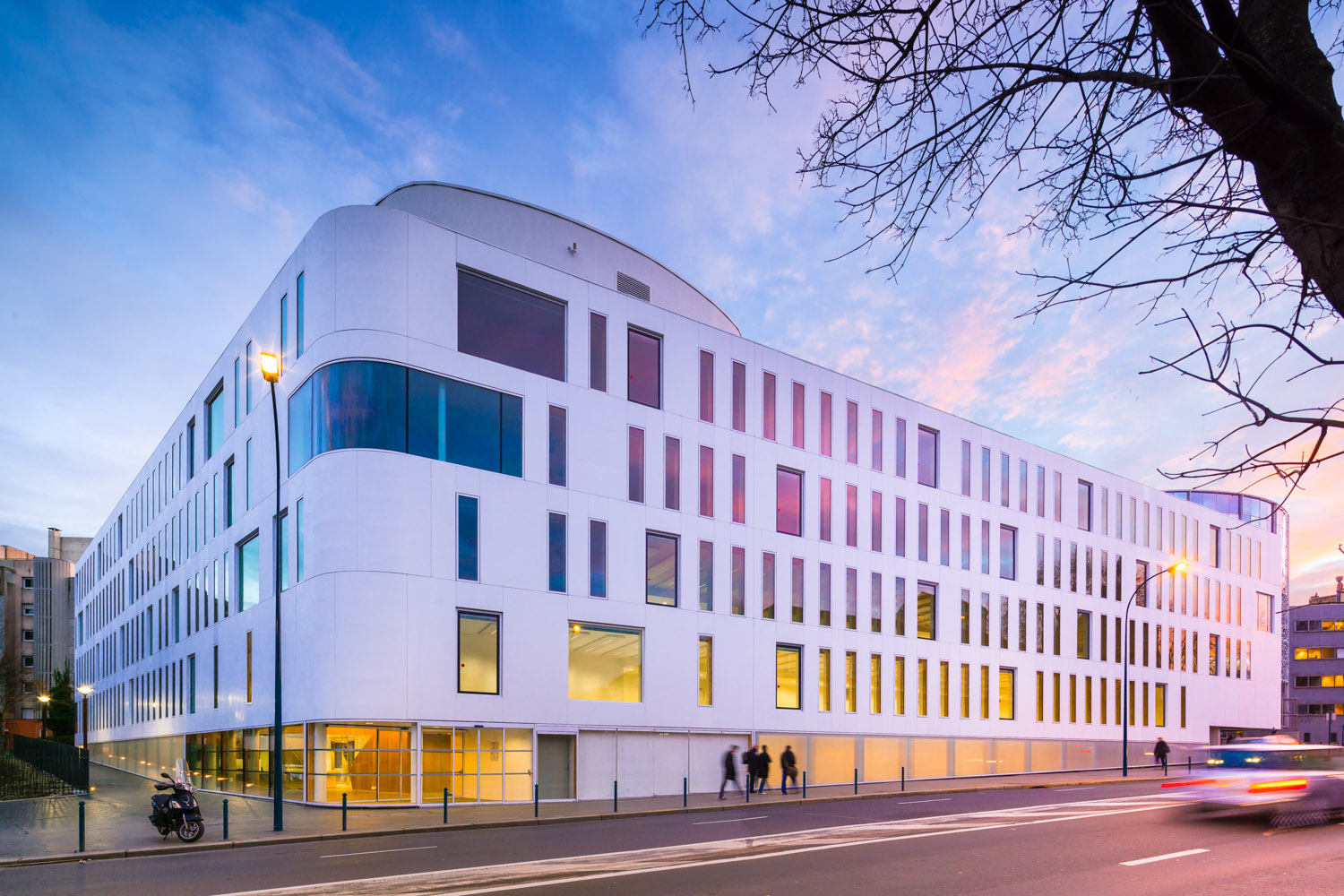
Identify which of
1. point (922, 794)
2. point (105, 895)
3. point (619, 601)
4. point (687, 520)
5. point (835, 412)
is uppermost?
point (835, 412)

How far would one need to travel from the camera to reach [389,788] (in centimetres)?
2650

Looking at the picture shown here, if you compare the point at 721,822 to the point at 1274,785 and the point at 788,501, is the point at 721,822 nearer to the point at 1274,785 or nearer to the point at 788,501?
the point at 1274,785

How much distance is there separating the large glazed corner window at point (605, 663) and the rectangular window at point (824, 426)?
41.5 feet

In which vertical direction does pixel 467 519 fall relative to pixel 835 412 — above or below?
below

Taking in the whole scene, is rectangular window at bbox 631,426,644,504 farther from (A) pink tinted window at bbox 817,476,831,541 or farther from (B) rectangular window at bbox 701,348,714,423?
(A) pink tinted window at bbox 817,476,831,541

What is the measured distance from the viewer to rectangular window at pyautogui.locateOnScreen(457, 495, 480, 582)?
93.8 ft

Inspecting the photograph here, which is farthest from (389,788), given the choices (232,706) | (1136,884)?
(1136,884)

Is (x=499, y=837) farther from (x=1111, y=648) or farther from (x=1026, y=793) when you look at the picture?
(x=1111, y=648)

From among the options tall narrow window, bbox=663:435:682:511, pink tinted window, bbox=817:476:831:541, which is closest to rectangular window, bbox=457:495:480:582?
tall narrow window, bbox=663:435:682:511

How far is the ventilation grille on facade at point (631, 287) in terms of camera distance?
37.2 m

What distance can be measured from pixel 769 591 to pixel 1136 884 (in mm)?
25099

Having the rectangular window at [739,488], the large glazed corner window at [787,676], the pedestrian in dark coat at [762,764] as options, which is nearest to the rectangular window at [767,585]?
the large glazed corner window at [787,676]

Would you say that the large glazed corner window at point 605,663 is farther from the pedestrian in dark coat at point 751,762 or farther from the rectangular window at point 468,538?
the pedestrian in dark coat at point 751,762

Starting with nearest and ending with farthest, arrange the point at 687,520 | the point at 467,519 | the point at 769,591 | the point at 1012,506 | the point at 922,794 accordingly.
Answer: the point at 467,519 < the point at 922,794 < the point at 687,520 < the point at 769,591 < the point at 1012,506
